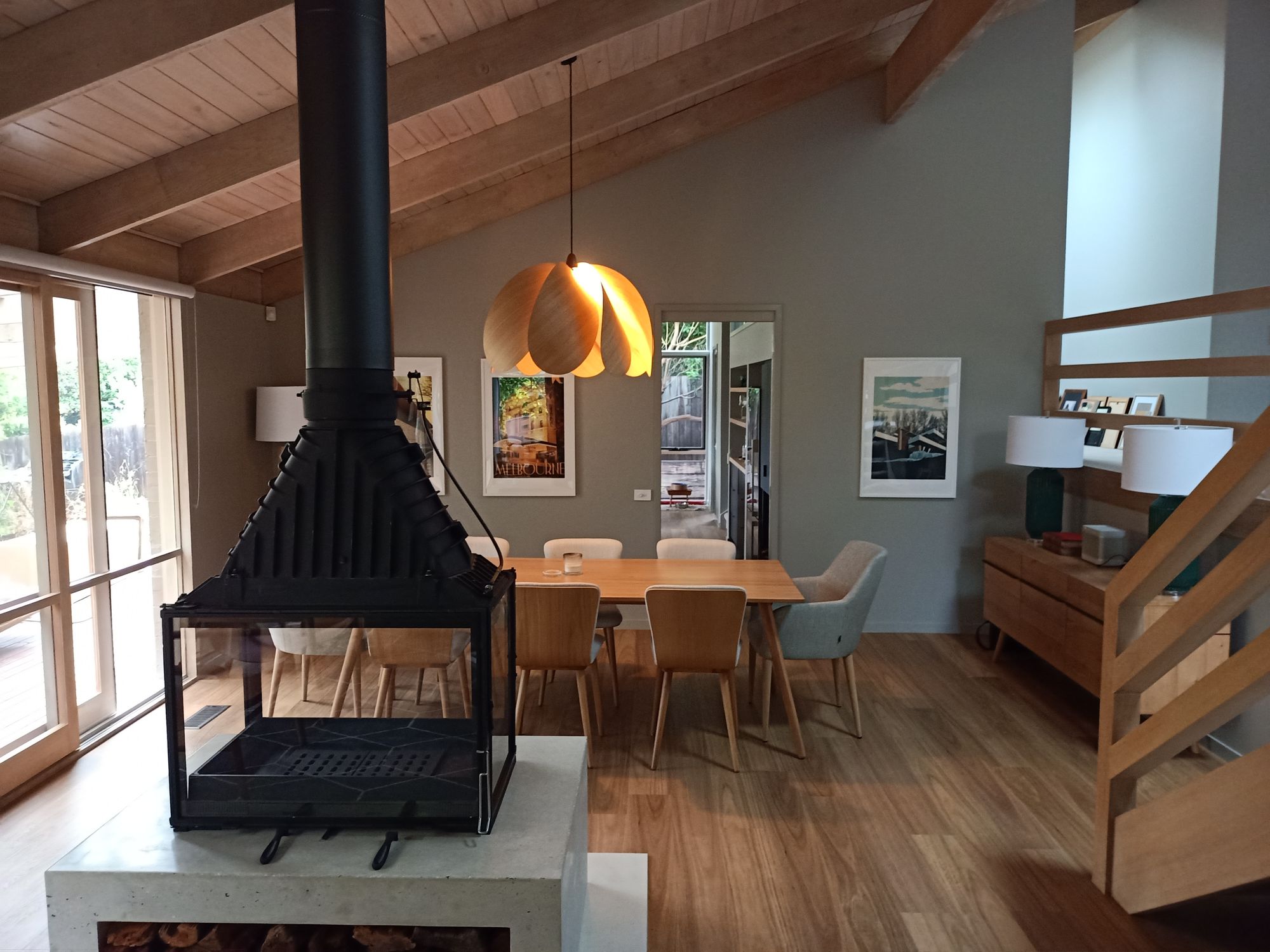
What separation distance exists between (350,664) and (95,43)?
80.3 inches

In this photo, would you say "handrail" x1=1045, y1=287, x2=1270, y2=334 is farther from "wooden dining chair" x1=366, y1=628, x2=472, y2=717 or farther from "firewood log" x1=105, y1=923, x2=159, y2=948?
"firewood log" x1=105, y1=923, x2=159, y2=948

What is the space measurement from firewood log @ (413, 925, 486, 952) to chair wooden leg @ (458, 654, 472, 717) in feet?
1.73

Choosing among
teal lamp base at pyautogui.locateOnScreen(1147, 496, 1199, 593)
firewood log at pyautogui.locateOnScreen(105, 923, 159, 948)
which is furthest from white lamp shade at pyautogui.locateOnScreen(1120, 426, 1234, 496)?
→ firewood log at pyautogui.locateOnScreen(105, 923, 159, 948)

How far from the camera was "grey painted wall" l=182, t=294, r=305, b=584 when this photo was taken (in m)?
4.80

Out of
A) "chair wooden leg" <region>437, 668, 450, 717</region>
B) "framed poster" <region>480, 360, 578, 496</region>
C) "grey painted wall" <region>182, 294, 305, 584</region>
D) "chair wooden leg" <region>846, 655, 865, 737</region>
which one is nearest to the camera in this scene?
"chair wooden leg" <region>437, 668, 450, 717</region>

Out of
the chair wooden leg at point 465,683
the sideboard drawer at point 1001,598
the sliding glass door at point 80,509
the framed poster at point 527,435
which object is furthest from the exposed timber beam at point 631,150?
the chair wooden leg at point 465,683

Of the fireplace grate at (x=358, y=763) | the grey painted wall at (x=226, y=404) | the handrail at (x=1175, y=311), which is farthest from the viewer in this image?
the grey painted wall at (x=226, y=404)

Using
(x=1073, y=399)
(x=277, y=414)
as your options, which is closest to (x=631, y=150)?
(x=277, y=414)

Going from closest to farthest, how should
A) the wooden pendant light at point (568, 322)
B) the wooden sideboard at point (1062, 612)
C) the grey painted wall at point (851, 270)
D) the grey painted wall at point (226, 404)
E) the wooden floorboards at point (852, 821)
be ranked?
the wooden floorboards at point (852, 821) → the wooden pendant light at point (568, 322) → the wooden sideboard at point (1062, 612) → the grey painted wall at point (226, 404) → the grey painted wall at point (851, 270)

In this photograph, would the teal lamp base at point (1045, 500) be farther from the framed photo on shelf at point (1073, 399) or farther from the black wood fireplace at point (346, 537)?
the black wood fireplace at point (346, 537)

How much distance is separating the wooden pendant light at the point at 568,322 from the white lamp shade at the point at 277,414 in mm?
2168

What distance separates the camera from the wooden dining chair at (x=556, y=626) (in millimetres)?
3643

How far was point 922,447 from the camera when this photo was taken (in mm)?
5719

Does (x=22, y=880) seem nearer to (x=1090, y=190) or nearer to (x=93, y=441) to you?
(x=93, y=441)
